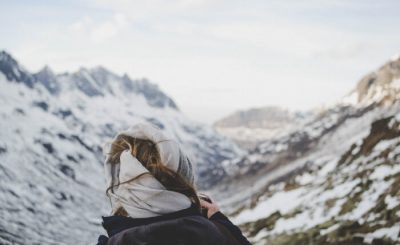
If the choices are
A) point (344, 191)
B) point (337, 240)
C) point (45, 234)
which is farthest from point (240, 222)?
point (45, 234)

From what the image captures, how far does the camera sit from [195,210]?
5203 mm

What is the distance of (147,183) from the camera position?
5148 millimetres

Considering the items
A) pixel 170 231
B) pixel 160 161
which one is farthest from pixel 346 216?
pixel 170 231

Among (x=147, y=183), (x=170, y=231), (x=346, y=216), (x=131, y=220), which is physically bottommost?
(x=170, y=231)

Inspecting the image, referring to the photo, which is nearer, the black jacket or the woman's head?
the black jacket

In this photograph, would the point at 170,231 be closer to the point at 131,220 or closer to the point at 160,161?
the point at 131,220

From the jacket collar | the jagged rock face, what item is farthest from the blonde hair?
the jagged rock face

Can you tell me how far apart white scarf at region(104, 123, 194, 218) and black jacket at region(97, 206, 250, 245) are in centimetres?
7

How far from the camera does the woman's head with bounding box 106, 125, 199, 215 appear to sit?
5.20 meters

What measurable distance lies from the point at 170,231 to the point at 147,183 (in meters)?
0.53

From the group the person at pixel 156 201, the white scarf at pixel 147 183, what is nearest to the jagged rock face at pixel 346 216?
the person at pixel 156 201

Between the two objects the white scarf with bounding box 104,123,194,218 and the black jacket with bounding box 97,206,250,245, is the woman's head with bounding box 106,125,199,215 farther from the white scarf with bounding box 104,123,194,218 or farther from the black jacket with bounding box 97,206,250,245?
Answer: the black jacket with bounding box 97,206,250,245

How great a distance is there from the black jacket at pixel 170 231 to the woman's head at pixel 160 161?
8.3 inches

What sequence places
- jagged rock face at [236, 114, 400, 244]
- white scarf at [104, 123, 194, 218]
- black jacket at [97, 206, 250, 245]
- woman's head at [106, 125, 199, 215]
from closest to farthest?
black jacket at [97, 206, 250, 245] → white scarf at [104, 123, 194, 218] → woman's head at [106, 125, 199, 215] → jagged rock face at [236, 114, 400, 244]
